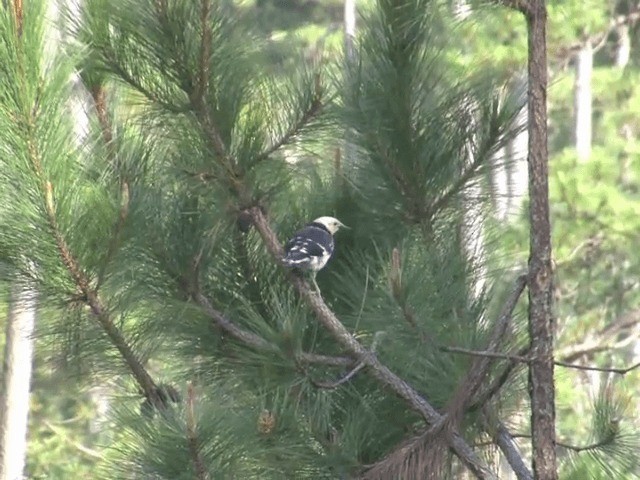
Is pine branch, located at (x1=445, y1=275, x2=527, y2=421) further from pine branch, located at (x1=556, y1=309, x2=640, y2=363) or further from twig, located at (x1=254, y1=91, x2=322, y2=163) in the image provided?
pine branch, located at (x1=556, y1=309, x2=640, y2=363)

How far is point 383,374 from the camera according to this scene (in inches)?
105

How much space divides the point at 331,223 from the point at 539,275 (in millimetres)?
757

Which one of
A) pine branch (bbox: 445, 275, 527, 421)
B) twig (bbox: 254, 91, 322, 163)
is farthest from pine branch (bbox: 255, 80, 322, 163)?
pine branch (bbox: 445, 275, 527, 421)

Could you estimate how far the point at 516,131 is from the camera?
305cm

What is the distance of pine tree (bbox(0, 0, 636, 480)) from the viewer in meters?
2.46

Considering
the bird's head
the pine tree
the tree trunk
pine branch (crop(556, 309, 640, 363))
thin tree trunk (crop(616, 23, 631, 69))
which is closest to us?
the pine tree

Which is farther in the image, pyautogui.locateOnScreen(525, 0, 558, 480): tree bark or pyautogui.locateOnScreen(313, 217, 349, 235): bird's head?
pyautogui.locateOnScreen(313, 217, 349, 235): bird's head

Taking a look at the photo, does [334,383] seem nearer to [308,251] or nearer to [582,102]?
[308,251]

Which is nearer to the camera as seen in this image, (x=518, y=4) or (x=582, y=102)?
(x=518, y=4)

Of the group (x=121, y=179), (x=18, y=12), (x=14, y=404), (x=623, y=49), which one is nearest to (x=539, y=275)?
(x=121, y=179)

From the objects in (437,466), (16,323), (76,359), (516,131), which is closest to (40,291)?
(76,359)

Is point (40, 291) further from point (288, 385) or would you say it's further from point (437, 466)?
point (437, 466)

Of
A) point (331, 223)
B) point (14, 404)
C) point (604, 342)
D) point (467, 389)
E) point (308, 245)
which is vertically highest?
point (604, 342)

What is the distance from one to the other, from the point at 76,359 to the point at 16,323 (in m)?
3.22
